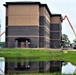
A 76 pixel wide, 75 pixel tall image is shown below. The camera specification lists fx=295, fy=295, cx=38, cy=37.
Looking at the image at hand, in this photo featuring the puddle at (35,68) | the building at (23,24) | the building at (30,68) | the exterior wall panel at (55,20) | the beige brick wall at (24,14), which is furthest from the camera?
the exterior wall panel at (55,20)

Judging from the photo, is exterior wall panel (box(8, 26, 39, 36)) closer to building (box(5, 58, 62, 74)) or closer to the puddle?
building (box(5, 58, 62, 74))

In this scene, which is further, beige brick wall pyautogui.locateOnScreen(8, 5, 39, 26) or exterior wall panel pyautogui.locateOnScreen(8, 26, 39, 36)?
exterior wall panel pyautogui.locateOnScreen(8, 26, 39, 36)

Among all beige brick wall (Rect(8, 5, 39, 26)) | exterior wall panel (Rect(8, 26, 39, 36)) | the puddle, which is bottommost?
the puddle

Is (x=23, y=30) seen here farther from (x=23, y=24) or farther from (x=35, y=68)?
(x=35, y=68)

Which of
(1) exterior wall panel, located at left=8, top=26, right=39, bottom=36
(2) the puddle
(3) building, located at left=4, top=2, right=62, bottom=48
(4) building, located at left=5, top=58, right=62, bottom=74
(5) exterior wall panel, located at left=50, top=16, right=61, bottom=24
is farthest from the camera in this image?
(5) exterior wall panel, located at left=50, top=16, right=61, bottom=24

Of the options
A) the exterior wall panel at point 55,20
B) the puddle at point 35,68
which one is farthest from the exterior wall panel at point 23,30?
the puddle at point 35,68

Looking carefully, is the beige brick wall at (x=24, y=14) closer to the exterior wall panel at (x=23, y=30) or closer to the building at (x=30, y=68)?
the exterior wall panel at (x=23, y=30)

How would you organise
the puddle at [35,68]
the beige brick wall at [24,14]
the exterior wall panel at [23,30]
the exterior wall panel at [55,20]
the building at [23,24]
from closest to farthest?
1. the puddle at [35,68]
2. the beige brick wall at [24,14]
3. the building at [23,24]
4. the exterior wall panel at [23,30]
5. the exterior wall panel at [55,20]

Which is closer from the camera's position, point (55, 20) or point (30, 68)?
point (30, 68)

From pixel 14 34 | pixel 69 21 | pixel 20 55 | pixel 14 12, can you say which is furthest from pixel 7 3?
pixel 69 21

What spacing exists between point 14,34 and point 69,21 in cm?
4940

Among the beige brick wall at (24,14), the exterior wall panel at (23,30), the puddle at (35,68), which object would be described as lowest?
the puddle at (35,68)

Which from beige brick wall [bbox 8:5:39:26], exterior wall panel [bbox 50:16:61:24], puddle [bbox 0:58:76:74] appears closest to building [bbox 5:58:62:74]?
puddle [bbox 0:58:76:74]

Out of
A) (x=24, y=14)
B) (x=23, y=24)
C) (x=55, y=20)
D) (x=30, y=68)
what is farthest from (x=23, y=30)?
(x=30, y=68)
